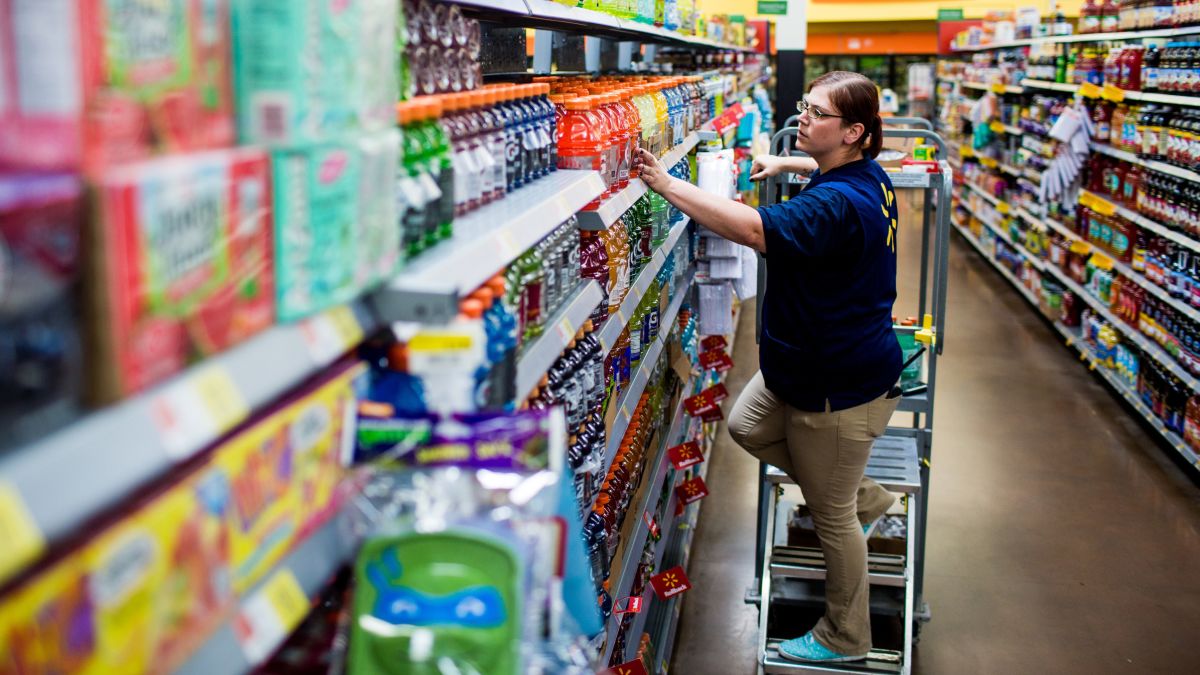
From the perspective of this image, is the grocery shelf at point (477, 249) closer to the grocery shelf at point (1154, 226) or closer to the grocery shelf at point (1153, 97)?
the grocery shelf at point (1154, 226)

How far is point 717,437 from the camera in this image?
644 cm

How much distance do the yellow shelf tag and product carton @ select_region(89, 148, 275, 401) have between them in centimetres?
16

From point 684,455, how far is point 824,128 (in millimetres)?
1683

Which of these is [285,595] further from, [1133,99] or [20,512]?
[1133,99]

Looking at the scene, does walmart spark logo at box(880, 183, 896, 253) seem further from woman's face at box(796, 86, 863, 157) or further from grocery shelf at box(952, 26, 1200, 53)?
grocery shelf at box(952, 26, 1200, 53)

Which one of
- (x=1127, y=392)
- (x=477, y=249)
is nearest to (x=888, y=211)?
(x=477, y=249)

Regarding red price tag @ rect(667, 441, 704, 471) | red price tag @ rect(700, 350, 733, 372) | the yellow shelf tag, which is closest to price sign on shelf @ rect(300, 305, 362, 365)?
the yellow shelf tag

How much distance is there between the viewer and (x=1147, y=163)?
6.55m

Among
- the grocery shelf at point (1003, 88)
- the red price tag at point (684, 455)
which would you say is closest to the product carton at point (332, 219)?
the red price tag at point (684, 455)

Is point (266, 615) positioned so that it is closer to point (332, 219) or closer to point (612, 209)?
point (332, 219)

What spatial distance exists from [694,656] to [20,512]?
3.45m

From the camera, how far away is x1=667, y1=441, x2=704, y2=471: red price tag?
4.38 meters

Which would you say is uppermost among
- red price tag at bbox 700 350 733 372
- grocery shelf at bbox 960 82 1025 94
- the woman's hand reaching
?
grocery shelf at bbox 960 82 1025 94

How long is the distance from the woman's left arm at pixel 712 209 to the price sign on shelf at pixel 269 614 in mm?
1928
